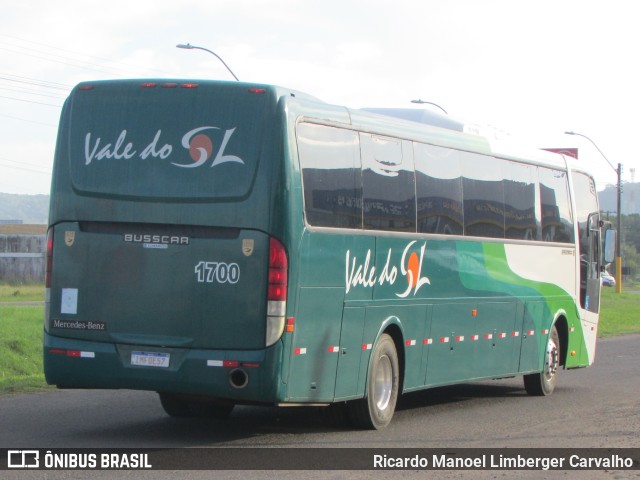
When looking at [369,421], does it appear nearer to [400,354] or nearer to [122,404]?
[400,354]

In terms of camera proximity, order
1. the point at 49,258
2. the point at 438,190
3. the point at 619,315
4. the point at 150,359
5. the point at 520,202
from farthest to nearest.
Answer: the point at 619,315, the point at 520,202, the point at 438,190, the point at 49,258, the point at 150,359

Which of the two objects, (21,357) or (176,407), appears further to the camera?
(21,357)

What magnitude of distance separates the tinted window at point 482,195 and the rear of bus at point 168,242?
15.5 ft

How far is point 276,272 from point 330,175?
4.85ft

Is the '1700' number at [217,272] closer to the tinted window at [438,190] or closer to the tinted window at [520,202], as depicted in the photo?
the tinted window at [438,190]

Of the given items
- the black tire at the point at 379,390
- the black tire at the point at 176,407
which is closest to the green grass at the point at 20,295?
the black tire at the point at 176,407

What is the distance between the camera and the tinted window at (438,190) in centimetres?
1362

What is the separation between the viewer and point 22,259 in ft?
247

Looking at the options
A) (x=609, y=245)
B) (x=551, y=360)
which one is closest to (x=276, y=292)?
(x=551, y=360)

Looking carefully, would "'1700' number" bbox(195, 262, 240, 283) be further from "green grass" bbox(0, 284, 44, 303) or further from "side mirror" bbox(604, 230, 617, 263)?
"green grass" bbox(0, 284, 44, 303)

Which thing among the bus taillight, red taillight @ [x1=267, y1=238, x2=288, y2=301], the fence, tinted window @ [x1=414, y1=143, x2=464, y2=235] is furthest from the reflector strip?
the fence

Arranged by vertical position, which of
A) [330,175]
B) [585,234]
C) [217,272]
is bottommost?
[217,272]

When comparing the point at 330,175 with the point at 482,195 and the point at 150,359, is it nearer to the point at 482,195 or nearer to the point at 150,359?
the point at 150,359

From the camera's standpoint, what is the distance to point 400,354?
43.4 ft
